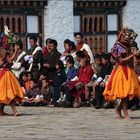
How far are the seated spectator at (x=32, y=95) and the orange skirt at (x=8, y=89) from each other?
342cm

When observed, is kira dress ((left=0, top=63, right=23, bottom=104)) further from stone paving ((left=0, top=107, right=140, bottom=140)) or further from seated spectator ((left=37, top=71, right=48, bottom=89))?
seated spectator ((left=37, top=71, right=48, bottom=89))

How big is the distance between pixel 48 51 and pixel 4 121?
5.47 metres

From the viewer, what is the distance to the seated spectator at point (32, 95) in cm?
1892

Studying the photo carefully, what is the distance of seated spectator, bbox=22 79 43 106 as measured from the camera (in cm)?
1892

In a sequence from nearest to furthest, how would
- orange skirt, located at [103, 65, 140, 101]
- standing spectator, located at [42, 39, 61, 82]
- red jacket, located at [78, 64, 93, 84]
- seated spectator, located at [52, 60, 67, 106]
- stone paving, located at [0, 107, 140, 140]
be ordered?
stone paving, located at [0, 107, 140, 140] → orange skirt, located at [103, 65, 140, 101] → red jacket, located at [78, 64, 93, 84] → seated spectator, located at [52, 60, 67, 106] → standing spectator, located at [42, 39, 61, 82]

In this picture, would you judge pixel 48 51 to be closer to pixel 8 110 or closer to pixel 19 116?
pixel 8 110

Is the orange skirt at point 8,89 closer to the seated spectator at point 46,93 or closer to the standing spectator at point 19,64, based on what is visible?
the seated spectator at point 46,93

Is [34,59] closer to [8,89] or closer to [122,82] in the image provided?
[8,89]

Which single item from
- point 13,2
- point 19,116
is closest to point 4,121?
point 19,116

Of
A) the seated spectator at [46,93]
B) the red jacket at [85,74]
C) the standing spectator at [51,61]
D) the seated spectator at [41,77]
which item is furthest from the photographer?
→ the standing spectator at [51,61]

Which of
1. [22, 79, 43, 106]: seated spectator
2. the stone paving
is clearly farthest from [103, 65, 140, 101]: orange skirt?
[22, 79, 43, 106]: seated spectator

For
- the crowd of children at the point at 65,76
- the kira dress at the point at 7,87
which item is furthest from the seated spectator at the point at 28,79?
the kira dress at the point at 7,87

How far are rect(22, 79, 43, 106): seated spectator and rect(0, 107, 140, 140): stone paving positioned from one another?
1.68m

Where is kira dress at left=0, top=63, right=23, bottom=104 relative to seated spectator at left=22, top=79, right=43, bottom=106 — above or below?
above
